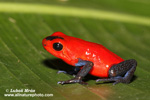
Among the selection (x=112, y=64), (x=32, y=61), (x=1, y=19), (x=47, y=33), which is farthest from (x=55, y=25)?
(x=112, y=64)

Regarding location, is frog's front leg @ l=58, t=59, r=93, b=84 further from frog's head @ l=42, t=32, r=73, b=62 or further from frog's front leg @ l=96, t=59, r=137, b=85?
frog's front leg @ l=96, t=59, r=137, b=85

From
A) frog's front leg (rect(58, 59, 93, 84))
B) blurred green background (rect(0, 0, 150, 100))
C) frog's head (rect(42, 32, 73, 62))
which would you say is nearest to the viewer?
blurred green background (rect(0, 0, 150, 100))

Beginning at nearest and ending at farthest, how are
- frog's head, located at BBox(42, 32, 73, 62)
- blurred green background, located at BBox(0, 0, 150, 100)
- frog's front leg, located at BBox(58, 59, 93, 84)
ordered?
blurred green background, located at BBox(0, 0, 150, 100)
frog's front leg, located at BBox(58, 59, 93, 84)
frog's head, located at BBox(42, 32, 73, 62)

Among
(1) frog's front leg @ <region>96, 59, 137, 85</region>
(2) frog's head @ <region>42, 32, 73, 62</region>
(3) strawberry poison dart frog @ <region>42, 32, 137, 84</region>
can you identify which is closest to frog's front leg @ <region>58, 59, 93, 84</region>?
(3) strawberry poison dart frog @ <region>42, 32, 137, 84</region>

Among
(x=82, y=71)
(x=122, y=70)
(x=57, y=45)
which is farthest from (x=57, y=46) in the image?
(x=122, y=70)

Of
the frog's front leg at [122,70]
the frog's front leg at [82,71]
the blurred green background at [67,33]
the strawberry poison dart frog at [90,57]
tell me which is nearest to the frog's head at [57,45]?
the strawberry poison dart frog at [90,57]

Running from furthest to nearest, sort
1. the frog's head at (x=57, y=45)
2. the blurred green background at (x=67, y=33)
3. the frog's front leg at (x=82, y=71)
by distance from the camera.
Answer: the frog's head at (x=57, y=45) → the frog's front leg at (x=82, y=71) → the blurred green background at (x=67, y=33)

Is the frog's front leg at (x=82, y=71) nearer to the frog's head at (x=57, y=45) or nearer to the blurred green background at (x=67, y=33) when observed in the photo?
the blurred green background at (x=67, y=33)

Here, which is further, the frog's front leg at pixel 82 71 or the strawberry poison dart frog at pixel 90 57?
the strawberry poison dart frog at pixel 90 57
